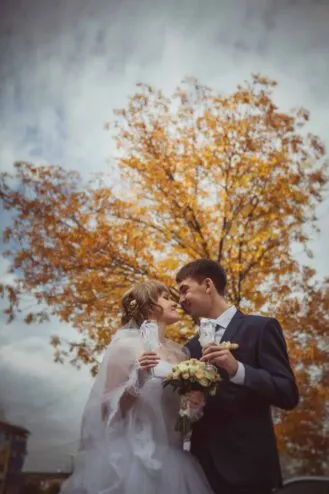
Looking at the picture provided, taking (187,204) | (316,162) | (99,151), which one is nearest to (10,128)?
(99,151)

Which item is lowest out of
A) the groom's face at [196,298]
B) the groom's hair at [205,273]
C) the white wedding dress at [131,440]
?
the white wedding dress at [131,440]

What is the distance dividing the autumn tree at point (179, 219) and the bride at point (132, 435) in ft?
8.87

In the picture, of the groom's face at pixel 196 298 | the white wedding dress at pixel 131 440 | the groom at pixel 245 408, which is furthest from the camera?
the groom's face at pixel 196 298

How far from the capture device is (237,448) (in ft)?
4.87

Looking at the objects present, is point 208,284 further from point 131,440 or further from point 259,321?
point 131,440

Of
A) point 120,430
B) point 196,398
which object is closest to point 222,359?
point 196,398

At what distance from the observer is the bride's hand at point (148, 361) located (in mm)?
1655

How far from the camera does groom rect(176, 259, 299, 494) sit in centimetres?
146

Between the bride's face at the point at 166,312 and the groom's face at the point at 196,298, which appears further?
the bride's face at the point at 166,312

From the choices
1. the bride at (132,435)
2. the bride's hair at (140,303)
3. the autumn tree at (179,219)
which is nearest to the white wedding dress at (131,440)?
the bride at (132,435)

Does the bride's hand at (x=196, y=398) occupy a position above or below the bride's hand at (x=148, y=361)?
below

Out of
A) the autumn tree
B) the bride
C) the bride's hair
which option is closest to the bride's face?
the bride's hair

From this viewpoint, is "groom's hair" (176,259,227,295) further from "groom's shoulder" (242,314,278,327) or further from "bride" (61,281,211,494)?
"bride" (61,281,211,494)

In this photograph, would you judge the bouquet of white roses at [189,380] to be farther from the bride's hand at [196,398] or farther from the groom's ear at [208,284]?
the groom's ear at [208,284]
